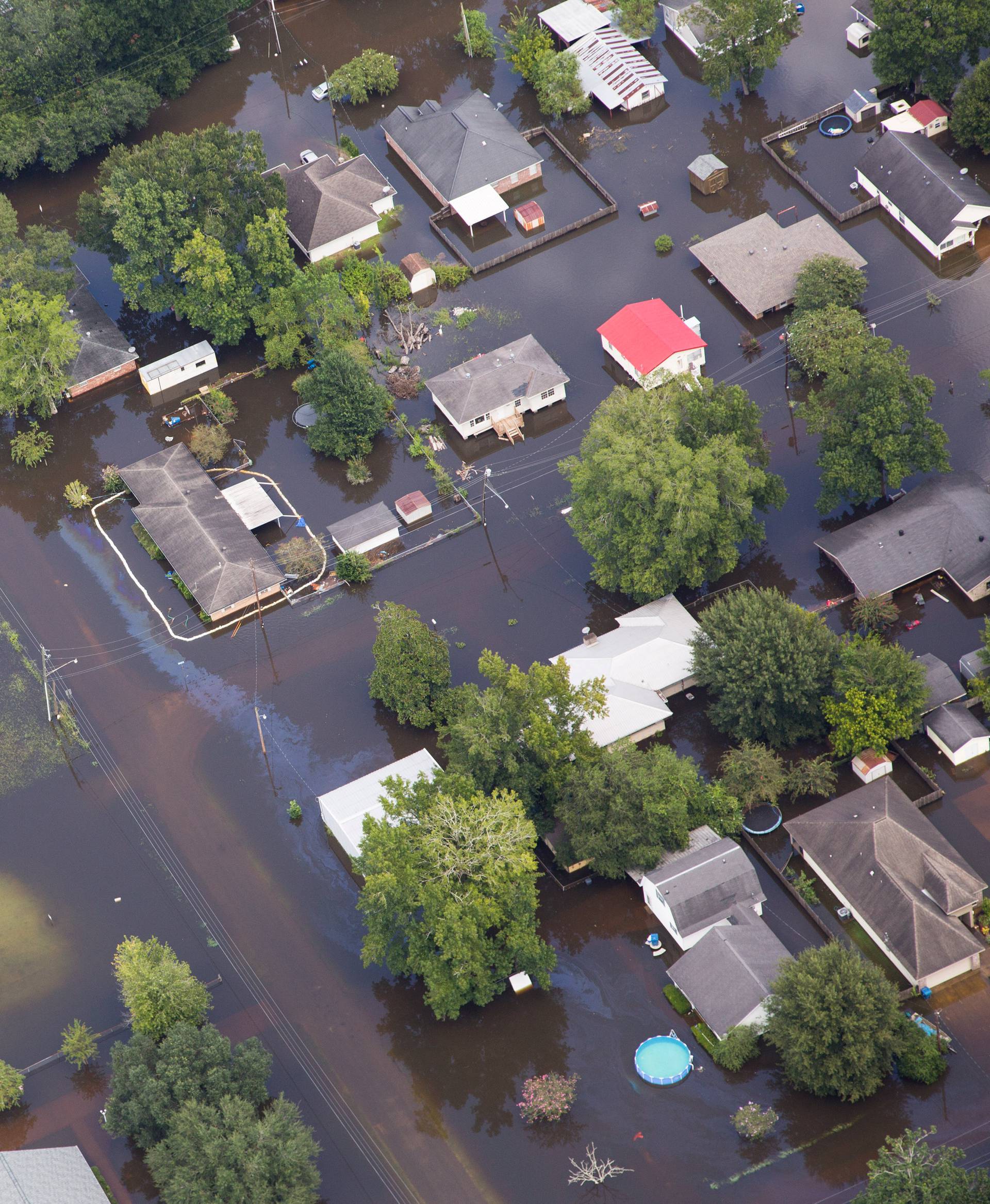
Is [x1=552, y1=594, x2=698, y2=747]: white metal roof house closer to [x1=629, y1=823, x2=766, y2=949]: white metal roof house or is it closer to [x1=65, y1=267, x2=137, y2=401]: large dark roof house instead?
[x1=629, y1=823, x2=766, y2=949]: white metal roof house

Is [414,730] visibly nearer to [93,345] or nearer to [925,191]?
[93,345]

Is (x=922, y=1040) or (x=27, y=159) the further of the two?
(x=27, y=159)

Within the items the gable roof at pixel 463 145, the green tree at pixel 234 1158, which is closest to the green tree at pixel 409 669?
the green tree at pixel 234 1158

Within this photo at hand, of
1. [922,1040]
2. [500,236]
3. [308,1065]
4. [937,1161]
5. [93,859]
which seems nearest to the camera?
[937,1161]

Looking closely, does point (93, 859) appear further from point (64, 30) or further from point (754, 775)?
point (64, 30)

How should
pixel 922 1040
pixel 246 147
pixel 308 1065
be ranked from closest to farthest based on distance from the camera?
pixel 922 1040
pixel 308 1065
pixel 246 147

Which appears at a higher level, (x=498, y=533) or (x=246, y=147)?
(x=246, y=147)

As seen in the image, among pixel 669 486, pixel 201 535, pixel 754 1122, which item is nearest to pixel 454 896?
pixel 754 1122

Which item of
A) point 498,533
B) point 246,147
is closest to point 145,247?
point 246,147
